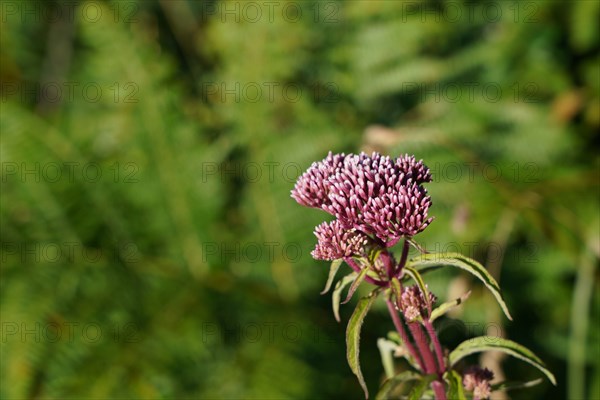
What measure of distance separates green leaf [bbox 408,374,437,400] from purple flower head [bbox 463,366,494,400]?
0.06 metres

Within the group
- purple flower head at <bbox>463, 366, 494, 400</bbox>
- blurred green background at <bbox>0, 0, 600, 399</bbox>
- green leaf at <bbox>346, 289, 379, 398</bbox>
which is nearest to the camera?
green leaf at <bbox>346, 289, 379, 398</bbox>

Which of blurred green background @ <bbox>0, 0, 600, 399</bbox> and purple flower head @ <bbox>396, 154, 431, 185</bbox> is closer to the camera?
purple flower head @ <bbox>396, 154, 431, 185</bbox>

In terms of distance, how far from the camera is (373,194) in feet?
2.86

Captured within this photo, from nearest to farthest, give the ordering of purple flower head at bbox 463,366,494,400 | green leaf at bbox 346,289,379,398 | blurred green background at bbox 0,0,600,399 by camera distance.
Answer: green leaf at bbox 346,289,379,398, purple flower head at bbox 463,366,494,400, blurred green background at bbox 0,0,600,399

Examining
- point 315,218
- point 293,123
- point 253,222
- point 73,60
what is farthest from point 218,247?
point 73,60

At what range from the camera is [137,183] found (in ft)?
9.18

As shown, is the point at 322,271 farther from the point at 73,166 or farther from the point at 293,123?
the point at 73,166

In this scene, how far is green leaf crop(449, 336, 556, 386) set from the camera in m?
0.87

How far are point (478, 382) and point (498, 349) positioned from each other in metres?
0.07

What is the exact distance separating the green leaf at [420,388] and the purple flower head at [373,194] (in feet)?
0.62

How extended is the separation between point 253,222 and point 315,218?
0.89 feet

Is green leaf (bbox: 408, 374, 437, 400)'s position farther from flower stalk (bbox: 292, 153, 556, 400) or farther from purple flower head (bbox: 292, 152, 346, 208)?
purple flower head (bbox: 292, 152, 346, 208)

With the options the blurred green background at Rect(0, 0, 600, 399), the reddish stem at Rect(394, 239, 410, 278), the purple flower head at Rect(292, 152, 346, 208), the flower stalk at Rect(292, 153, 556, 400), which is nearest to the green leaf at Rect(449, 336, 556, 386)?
the flower stalk at Rect(292, 153, 556, 400)

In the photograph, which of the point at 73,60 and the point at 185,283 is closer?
the point at 185,283
